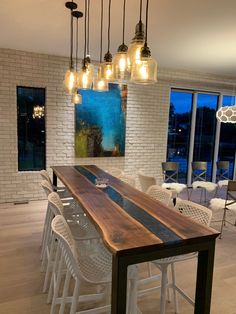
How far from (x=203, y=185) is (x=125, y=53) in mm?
3325

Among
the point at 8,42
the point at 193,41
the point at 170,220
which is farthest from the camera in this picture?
the point at 8,42

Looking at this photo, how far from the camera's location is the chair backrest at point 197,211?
196cm

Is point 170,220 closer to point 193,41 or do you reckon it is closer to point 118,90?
point 193,41

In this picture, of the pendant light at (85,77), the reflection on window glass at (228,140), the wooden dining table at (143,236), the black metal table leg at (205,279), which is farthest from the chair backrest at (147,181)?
the reflection on window glass at (228,140)

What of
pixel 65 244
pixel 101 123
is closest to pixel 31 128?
pixel 101 123

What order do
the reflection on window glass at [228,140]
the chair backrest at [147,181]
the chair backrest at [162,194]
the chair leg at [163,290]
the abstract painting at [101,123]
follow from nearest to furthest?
the chair leg at [163,290] < the chair backrest at [162,194] < the chair backrest at [147,181] < the abstract painting at [101,123] < the reflection on window glass at [228,140]

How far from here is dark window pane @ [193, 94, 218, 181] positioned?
6.43 metres

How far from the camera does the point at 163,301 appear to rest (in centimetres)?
181

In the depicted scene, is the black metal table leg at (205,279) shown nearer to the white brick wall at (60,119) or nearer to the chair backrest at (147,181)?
the chair backrest at (147,181)

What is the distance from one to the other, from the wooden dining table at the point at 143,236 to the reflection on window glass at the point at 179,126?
429 centimetres

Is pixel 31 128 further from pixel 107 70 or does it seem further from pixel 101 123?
pixel 107 70

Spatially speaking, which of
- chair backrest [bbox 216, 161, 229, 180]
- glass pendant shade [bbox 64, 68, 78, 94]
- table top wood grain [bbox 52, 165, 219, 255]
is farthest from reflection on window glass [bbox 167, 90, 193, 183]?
table top wood grain [bbox 52, 165, 219, 255]

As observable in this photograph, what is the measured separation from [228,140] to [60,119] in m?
4.57

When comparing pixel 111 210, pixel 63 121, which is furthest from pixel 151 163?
pixel 111 210
